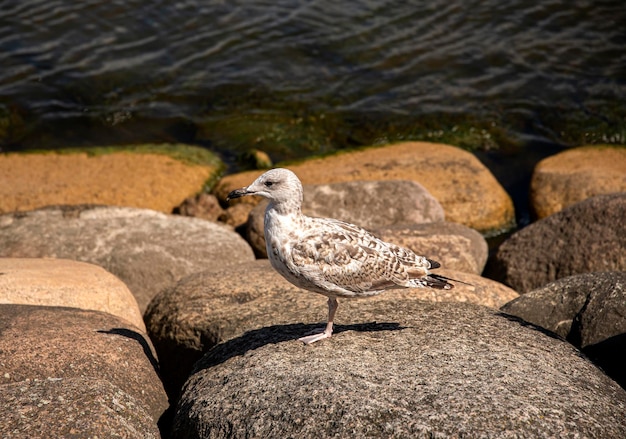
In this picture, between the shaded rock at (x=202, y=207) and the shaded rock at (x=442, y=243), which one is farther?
the shaded rock at (x=202, y=207)

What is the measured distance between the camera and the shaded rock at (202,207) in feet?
33.3

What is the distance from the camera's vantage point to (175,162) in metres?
11.4

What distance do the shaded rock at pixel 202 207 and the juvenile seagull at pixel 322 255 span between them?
15.7 feet

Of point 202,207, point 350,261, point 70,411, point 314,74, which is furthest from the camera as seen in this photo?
point 314,74

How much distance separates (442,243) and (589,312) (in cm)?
225

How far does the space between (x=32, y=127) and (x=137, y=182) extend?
12.9 ft

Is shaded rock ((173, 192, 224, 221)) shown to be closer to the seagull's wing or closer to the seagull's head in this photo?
the seagull's wing

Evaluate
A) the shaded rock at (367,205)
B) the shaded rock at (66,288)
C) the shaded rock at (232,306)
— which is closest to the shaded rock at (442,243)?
the shaded rock at (232,306)

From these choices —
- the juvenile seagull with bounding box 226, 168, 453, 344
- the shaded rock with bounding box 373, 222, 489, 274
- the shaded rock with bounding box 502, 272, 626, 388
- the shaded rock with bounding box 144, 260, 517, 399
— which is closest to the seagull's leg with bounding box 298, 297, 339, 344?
the juvenile seagull with bounding box 226, 168, 453, 344

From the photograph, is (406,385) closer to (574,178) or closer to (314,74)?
(574,178)

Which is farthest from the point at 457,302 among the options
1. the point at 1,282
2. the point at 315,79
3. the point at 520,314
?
the point at 315,79

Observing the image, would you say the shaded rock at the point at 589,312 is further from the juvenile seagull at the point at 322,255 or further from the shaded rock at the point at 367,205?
the shaded rock at the point at 367,205

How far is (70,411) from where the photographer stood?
4.48 m

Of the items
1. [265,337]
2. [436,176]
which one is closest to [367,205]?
[436,176]
